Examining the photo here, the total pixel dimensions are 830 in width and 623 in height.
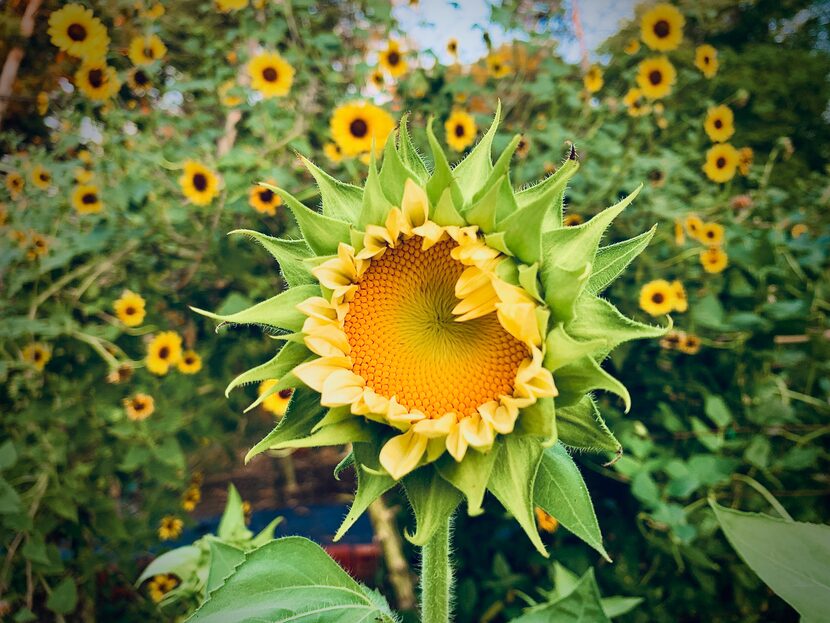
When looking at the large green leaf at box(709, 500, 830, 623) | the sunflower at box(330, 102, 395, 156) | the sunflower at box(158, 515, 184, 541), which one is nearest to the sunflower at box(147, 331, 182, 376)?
the sunflower at box(158, 515, 184, 541)

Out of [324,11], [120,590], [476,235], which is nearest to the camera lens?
[476,235]

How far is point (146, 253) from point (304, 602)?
1.56m

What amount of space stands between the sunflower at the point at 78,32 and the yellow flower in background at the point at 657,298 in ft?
5.65

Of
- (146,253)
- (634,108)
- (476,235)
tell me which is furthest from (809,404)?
(146,253)

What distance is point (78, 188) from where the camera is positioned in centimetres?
181

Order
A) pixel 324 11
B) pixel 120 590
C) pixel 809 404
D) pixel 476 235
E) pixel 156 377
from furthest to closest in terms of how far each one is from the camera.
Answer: pixel 324 11
pixel 120 590
pixel 156 377
pixel 809 404
pixel 476 235

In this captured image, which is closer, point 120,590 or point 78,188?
point 78,188

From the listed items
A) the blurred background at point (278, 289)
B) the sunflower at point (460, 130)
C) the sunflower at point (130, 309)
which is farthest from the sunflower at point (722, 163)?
the sunflower at point (130, 309)

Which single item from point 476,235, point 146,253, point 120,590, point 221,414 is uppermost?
point 476,235

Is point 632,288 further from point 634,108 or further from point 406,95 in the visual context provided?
point 406,95

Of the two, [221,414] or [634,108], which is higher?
[634,108]

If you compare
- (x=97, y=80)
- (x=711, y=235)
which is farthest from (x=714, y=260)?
(x=97, y=80)

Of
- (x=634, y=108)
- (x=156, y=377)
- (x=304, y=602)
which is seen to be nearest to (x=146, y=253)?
(x=156, y=377)

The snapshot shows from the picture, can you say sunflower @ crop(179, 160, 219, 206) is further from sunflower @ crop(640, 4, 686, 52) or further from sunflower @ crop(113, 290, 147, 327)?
sunflower @ crop(640, 4, 686, 52)
